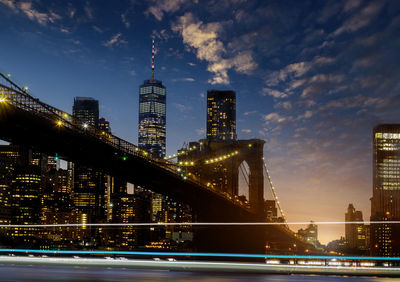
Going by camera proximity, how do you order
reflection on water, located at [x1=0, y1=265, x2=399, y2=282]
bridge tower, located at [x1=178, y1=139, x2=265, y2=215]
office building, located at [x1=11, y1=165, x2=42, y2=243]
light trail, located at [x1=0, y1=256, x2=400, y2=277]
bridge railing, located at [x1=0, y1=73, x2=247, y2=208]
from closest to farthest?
reflection on water, located at [x1=0, y1=265, x2=399, y2=282] → light trail, located at [x1=0, y1=256, x2=400, y2=277] → bridge railing, located at [x1=0, y1=73, x2=247, y2=208] → bridge tower, located at [x1=178, y1=139, x2=265, y2=215] → office building, located at [x1=11, y1=165, x2=42, y2=243]

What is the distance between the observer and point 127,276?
13.6 m

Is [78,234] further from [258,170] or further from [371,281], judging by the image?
[371,281]

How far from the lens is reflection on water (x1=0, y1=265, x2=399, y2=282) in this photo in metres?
13.0

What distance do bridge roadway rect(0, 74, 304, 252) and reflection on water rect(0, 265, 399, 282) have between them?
22.5 meters

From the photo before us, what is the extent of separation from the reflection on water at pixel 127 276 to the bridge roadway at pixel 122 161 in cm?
2255

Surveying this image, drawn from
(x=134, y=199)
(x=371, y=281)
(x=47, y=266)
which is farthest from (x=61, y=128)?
(x=134, y=199)

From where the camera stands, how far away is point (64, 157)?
152ft

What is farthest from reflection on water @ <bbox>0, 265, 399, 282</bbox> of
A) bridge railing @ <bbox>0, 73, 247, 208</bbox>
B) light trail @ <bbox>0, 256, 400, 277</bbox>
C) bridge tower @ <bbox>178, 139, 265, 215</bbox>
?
bridge tower @ <bbox>178, 139, 265, 215</bbox>

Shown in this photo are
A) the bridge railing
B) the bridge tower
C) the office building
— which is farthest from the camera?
the office building

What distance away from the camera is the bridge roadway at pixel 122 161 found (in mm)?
37219

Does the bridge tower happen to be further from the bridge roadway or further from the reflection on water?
the reflection on water

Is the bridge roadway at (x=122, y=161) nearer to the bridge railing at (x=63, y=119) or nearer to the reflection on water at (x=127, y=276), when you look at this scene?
the bridge railing at (x=63, y=119)

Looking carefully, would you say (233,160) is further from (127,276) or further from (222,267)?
(127,276)

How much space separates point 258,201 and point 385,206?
14647 cm
